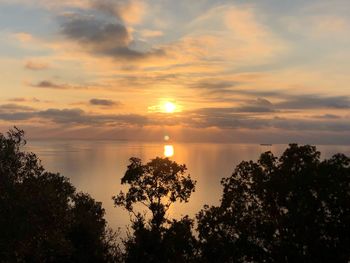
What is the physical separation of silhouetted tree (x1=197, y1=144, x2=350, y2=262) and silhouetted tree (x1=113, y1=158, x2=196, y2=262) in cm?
615

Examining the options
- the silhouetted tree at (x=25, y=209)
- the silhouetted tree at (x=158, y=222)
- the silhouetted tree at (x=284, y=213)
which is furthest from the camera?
the silhouetted tree at (x=158, y=222)

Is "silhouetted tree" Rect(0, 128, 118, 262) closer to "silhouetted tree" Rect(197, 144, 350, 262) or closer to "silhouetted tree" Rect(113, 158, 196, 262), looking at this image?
"silhouetted tree" Rect(197, 144, 350, 262)

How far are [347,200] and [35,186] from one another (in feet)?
74.1

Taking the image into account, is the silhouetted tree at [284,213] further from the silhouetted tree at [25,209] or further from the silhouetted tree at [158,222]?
the silhouetted tree at [25,209]

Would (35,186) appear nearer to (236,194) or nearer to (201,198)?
(236,194)

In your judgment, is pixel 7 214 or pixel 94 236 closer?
pixel 7 214

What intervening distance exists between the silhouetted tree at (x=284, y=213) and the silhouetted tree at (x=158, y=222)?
615 cm

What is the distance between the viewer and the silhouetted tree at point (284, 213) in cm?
2962

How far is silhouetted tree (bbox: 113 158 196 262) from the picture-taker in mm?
40938

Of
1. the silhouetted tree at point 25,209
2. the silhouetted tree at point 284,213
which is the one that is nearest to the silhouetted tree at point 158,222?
the silhouetted tree at point 284,213

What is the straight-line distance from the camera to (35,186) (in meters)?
27.0

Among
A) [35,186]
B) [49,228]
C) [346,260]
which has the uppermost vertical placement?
[35,186]

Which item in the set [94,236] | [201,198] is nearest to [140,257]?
[94,236]

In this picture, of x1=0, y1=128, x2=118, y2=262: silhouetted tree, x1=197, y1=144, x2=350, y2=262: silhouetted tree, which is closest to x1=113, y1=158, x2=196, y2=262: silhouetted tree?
x1=197, y1=144, x2=350, y2=262: silhouetted tree
